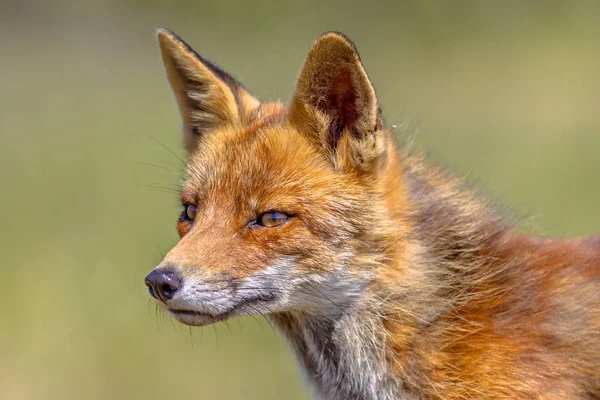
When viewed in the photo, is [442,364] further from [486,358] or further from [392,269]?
[392,269]

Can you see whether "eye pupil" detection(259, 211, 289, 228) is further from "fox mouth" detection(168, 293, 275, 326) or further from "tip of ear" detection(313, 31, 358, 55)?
"tip of ear" detection(313, 31, 358, 55)

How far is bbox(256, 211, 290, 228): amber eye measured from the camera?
525 centimetres

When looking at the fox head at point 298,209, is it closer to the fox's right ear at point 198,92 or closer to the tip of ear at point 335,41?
the tip of ear at point 335,41

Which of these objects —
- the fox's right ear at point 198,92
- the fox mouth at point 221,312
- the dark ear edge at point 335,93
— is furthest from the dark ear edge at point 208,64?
the fox mouth at point 221,312

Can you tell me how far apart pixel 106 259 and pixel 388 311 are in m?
6.39

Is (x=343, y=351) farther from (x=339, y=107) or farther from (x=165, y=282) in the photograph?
(x=339, y=107)

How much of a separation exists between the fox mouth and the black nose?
169 mm


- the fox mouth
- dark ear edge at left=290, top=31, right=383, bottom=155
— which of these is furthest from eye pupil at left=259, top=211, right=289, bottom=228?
dark ear edge at left=290, top=31, right=383, bottom=155

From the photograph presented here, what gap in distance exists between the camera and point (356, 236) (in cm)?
532

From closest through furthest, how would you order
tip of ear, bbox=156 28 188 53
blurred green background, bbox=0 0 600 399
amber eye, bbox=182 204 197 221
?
amber eye, bbox=182 204 197 221 < tip of ear, bbox=156 28 188 53 < blurred green background, bbox=0 0 600 399

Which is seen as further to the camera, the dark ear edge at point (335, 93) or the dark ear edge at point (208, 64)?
the dark ear edge at point (208, 64)

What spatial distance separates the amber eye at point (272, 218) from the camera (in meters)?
5.25

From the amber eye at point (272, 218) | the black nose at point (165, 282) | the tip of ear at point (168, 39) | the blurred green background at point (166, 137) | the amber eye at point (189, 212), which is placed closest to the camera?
the black nose at point (165, 282)

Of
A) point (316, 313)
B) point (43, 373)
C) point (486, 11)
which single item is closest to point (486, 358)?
point (316, 313)
